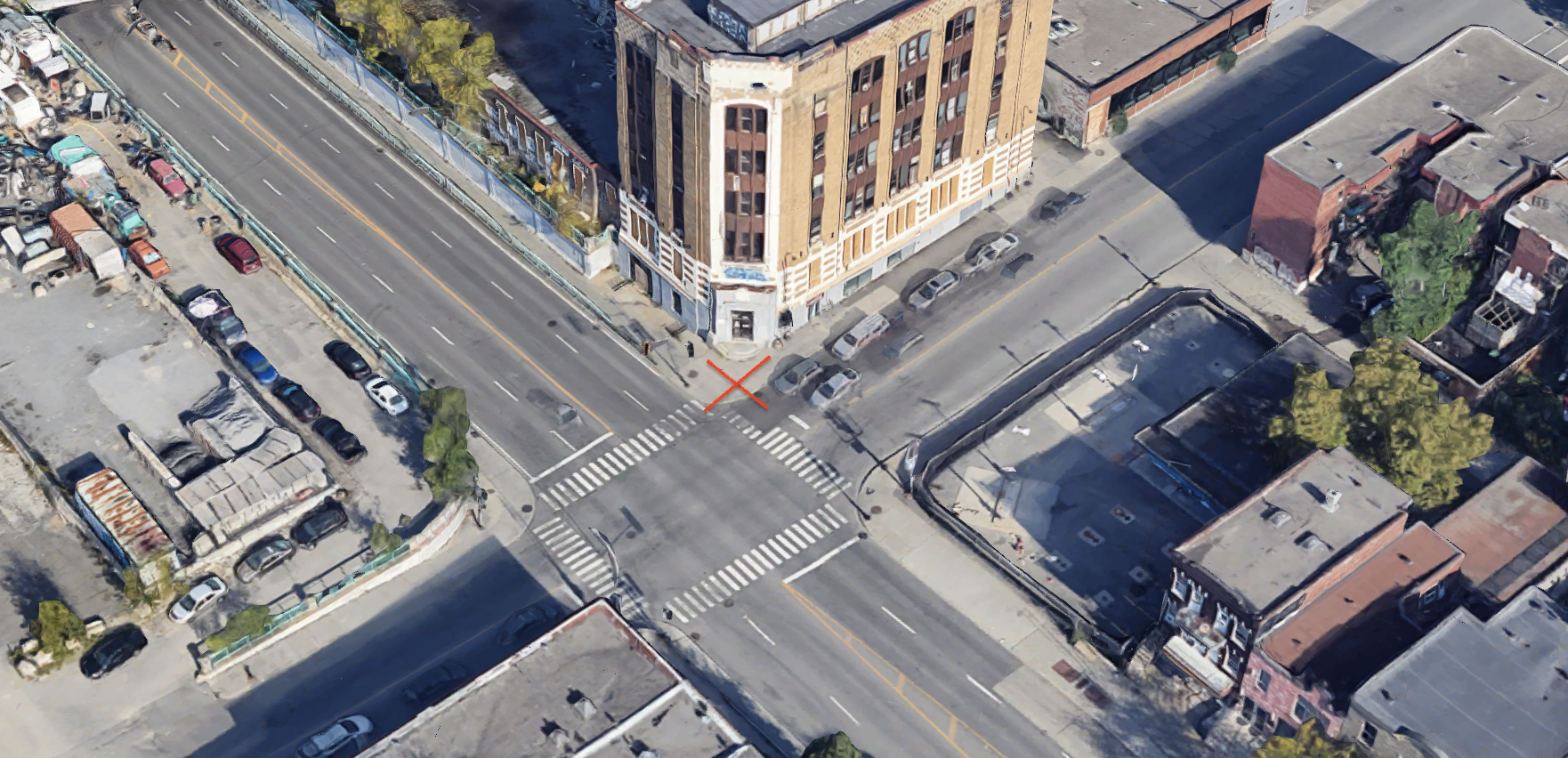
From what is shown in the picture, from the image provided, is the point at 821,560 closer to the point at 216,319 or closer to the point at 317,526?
the point at 317,526

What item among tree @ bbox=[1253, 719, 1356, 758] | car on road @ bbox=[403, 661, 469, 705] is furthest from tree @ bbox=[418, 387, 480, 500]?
tree @ bbox=[1253, 719, 1356, 758]

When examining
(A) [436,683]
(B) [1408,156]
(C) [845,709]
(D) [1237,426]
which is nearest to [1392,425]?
(D) [1237,426]

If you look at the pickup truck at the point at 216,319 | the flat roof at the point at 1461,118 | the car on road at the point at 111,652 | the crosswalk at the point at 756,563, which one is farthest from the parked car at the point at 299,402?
the flat roof at the point at 1461,118

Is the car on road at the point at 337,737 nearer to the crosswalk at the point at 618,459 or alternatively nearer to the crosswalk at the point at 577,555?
the crosswalk at the point at 577,555

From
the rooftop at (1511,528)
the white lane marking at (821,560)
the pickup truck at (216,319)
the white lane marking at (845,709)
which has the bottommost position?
the white lane marking at (845,709)

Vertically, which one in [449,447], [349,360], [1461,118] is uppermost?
[1461,118]

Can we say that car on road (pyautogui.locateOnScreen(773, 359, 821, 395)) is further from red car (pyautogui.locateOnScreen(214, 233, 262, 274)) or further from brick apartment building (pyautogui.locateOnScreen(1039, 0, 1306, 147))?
red car (pyautogui.locateOnScreen(214, 233, 262, 274))

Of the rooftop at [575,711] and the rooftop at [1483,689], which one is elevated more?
the rooftop at [1483,689]
